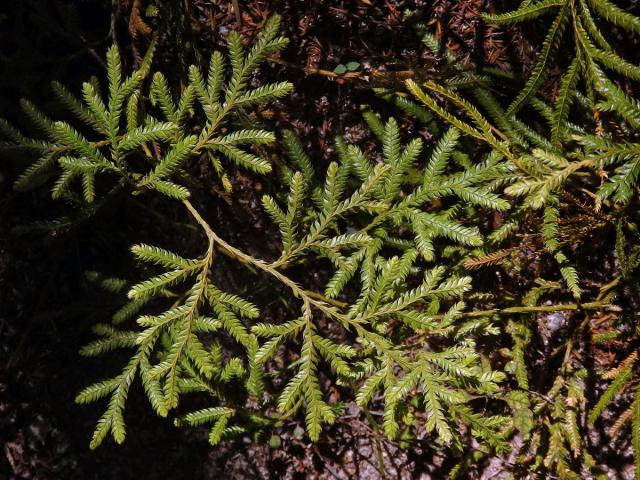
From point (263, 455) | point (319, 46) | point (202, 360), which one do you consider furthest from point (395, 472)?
point (319, 46)

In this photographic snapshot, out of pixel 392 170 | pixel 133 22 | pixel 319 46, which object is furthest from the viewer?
pixel 319 46

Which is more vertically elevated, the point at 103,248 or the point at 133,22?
the point at 133,22

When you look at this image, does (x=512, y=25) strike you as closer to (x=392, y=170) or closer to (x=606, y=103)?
(x=606, y=103)

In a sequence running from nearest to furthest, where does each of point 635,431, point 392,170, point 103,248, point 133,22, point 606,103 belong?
1. point 606,103
2. point 392,170
3. point 635,431
4. point 133,22
5. point 103,248

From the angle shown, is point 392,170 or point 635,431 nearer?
point 392,170

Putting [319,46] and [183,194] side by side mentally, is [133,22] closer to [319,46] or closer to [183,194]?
[319,46]

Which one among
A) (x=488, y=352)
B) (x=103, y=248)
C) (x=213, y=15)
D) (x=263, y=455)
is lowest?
(x=263, y=455)

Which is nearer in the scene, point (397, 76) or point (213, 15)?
point (397, 76)

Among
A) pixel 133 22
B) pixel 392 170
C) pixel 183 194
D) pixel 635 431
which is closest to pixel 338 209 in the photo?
pixel 392 170

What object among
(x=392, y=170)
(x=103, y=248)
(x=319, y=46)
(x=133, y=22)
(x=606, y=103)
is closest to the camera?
(x=606, y=103)
